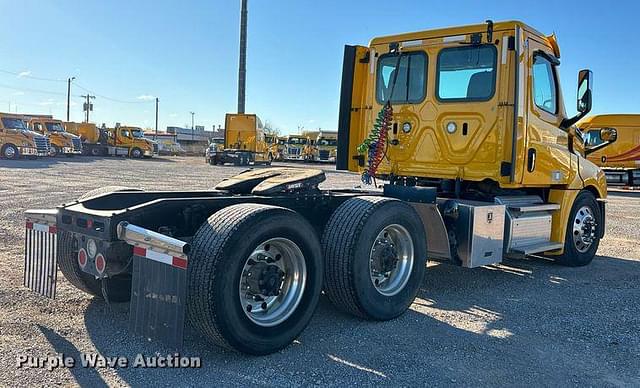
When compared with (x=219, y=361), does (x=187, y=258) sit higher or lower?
higher

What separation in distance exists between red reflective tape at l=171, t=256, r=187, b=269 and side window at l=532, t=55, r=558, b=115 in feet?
16.0

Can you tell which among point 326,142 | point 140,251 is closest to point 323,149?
point 326,142

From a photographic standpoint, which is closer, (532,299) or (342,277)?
(342,277)

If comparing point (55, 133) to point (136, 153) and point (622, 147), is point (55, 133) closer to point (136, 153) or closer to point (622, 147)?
point (136, 153)

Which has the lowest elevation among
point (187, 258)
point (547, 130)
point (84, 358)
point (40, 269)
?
point (84, 358)

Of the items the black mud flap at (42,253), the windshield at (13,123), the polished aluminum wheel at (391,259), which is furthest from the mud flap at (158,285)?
the windshield at (13,123)

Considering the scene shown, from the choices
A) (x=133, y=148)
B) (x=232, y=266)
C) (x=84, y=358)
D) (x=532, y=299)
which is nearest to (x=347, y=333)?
(x=232, y=266)

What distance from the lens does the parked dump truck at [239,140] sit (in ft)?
126

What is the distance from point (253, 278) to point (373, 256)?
1.38 meters

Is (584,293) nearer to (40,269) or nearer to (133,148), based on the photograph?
(40,269)

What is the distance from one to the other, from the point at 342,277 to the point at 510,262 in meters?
4.18

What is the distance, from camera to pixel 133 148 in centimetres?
4753

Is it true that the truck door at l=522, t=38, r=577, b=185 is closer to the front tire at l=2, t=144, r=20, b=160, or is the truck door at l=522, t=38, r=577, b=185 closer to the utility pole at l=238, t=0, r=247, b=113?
the front tire at l=2, t=144, r=20, b=160

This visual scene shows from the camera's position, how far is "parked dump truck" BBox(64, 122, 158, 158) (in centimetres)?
4672
